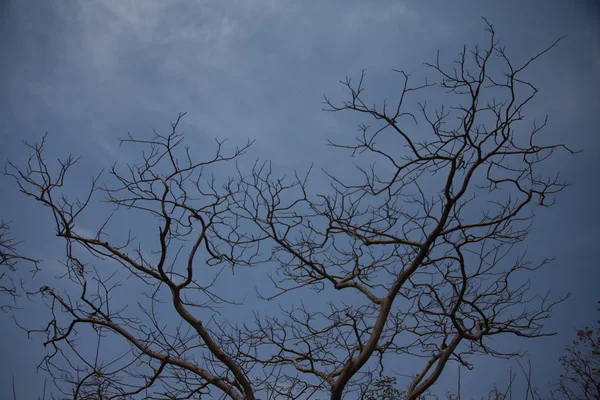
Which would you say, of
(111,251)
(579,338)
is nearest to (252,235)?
(111,251)

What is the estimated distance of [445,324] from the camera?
6277 millimetres

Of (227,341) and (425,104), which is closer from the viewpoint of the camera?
(425,104)

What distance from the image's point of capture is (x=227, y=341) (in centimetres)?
605

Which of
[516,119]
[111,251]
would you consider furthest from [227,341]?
[516,119]

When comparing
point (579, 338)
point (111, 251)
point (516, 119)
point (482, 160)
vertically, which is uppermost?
point (516, 119)

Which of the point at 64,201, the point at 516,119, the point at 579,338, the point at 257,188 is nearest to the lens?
the point at 516,119

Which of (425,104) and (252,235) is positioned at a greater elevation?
(425,104)

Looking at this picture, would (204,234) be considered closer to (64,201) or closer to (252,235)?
(252,235)

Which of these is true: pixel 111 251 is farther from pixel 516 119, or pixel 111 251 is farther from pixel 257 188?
pixel 516 119

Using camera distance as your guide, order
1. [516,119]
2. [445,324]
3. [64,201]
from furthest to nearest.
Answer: [445,324] < [64,201] < [516,119]

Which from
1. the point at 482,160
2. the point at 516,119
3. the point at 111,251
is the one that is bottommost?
the point at 111,251

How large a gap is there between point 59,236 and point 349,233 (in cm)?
328

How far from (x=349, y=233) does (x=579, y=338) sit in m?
3.62

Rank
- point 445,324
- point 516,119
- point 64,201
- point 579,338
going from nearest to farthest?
1. point 516,119
2. point 64,201
3. point 579,338
4. point 445,324
